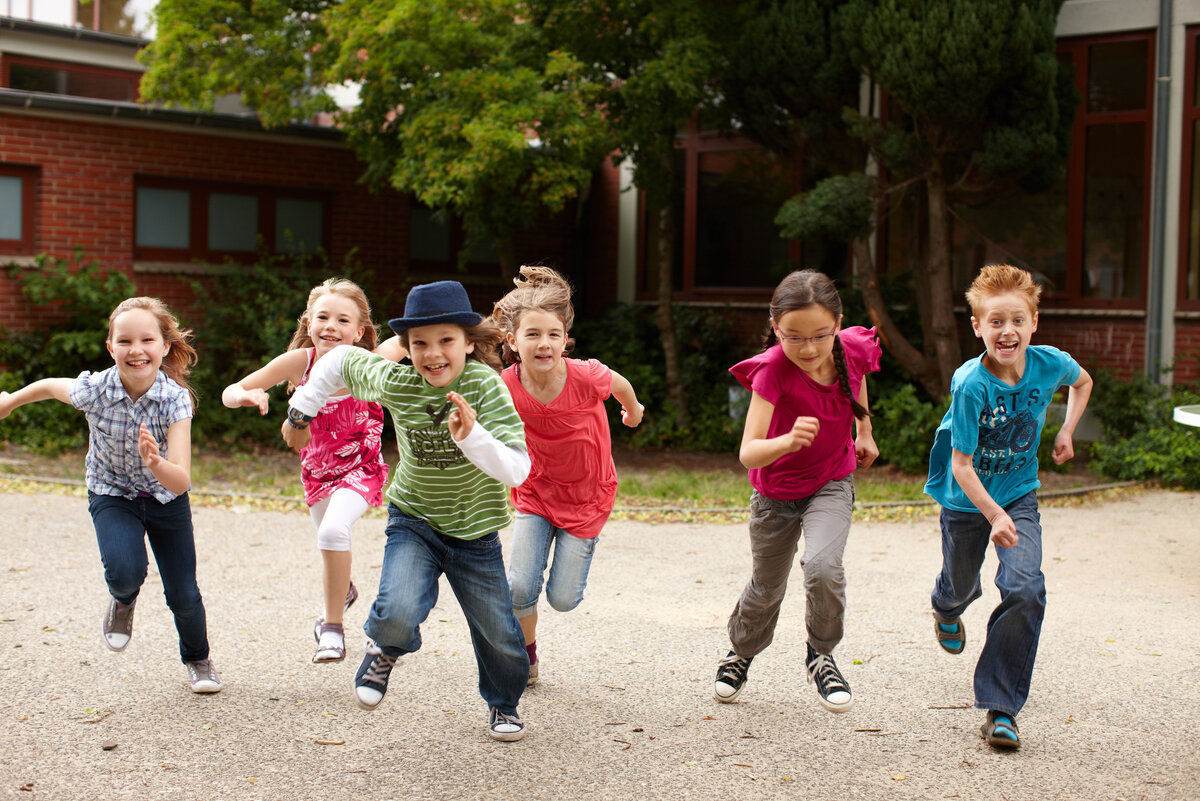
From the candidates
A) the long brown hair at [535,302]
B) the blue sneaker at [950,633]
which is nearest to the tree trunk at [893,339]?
the blue sneaker at [950,633]

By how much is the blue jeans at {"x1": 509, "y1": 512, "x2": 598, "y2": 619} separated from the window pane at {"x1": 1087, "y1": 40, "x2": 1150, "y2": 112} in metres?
10.4

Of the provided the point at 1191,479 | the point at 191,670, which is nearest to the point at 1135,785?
the point at 191,670

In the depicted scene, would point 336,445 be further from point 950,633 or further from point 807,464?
point 950,633

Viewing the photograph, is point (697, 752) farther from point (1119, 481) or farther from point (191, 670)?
point (1119, 481)

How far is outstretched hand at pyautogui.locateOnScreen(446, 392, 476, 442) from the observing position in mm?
3408

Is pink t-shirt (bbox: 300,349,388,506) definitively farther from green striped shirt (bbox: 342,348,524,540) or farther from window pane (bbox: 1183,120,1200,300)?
window pane (bbox: 1183,120,1200,300)

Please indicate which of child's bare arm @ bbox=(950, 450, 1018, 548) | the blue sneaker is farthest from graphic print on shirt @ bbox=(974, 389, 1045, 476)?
the blue sneaker

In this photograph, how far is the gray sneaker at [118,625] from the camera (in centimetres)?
457

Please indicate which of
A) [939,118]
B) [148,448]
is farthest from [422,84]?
[148,448]

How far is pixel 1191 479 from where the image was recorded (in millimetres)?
10234

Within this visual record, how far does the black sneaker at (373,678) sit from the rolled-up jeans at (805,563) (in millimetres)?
1423

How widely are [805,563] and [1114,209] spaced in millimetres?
10056

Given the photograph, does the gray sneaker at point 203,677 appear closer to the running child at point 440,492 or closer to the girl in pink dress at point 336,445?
the girl in pink dress at point 336,445

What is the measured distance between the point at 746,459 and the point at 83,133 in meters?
11.5
